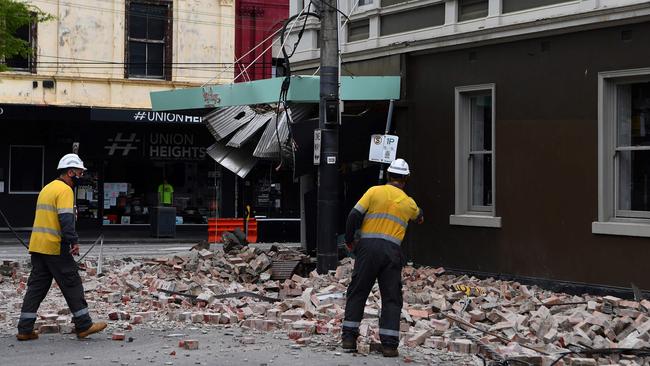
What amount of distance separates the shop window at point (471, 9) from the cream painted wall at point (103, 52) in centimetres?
1431

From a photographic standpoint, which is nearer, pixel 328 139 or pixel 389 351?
pixel 389 351

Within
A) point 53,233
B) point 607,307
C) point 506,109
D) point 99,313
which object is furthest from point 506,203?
point 53,233

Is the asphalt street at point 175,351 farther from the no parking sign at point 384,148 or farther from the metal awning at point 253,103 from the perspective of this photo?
the metal awning at point 253,103

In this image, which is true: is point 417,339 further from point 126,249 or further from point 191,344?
point 126,249

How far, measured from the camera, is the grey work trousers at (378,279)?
30.3 ft

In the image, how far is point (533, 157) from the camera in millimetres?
13844

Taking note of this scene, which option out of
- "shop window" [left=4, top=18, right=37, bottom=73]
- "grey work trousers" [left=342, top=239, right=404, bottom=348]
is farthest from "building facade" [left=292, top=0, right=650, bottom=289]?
"shop window" [left=4, top=18, right=37, bottom=73]

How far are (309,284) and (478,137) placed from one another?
11.8 feet

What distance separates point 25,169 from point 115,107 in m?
3.40

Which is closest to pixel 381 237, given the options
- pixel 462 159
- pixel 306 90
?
pixel 462 159

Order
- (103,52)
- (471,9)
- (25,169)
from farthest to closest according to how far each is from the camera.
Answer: (25,169) → (103,52) → (471,9)

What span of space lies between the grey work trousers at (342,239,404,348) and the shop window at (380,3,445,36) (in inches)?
273

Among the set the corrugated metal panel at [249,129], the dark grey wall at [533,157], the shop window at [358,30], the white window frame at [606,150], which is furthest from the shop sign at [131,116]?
the white window frame at [606,150]

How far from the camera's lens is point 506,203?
14273 mm
